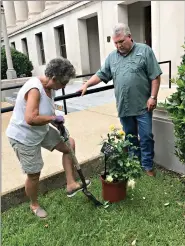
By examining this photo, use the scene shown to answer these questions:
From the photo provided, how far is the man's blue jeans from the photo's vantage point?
2.86 m

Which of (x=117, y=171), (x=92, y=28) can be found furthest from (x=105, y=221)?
(x=92, y=28)

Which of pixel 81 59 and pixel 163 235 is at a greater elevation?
pixel 81 59

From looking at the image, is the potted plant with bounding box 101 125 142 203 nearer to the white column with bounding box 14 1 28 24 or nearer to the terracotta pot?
the terracotta pot

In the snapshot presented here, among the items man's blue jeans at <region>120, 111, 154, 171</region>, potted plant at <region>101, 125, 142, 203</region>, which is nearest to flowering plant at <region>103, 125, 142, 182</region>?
potted plant at <region>101, 125, 142, 203</region>

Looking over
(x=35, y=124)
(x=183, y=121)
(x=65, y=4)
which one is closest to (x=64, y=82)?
(x=35, y=124)

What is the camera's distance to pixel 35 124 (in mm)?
2070

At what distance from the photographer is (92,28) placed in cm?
1313

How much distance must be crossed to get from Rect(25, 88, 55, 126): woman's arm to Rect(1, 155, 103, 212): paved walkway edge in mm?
1014

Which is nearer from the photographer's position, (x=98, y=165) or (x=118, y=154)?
Answer: (x=118, y=154)

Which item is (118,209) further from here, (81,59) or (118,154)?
(81,59)

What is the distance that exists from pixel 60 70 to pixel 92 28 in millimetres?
11883

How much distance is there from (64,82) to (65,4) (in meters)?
11.8

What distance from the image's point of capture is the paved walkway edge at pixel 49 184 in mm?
2652

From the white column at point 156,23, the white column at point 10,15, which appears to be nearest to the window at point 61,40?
the white column at point 156,23
